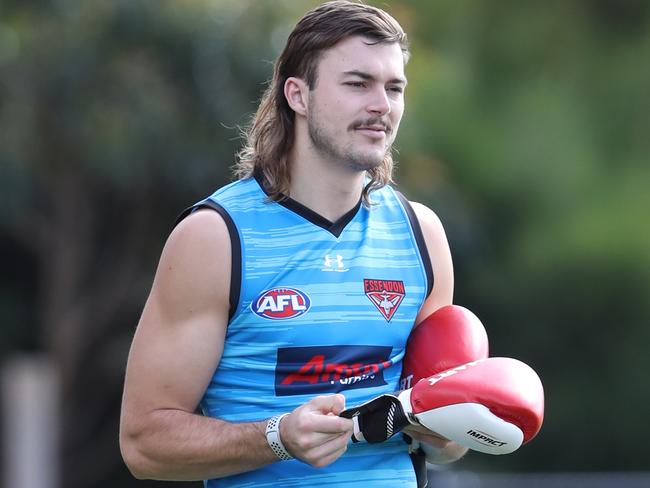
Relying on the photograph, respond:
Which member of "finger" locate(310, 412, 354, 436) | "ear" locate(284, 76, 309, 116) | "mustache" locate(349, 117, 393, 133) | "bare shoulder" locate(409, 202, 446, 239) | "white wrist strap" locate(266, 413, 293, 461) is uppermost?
"ear" locate(284, 76, 309, 116)

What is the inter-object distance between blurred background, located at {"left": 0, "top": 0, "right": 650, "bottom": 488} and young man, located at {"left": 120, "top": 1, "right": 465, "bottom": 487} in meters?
4.84

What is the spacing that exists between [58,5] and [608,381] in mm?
5960

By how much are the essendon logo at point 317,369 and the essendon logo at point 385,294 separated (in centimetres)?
12

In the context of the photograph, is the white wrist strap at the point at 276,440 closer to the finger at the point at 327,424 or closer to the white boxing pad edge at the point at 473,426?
the finger at the point at 327,424

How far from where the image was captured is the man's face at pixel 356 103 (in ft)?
10.4

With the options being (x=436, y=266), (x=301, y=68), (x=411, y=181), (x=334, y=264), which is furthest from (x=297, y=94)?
(x=411, y=181)

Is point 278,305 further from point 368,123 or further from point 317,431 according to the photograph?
point 368,123

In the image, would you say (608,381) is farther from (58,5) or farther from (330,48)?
(330,48)

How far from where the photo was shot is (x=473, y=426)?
118 inches

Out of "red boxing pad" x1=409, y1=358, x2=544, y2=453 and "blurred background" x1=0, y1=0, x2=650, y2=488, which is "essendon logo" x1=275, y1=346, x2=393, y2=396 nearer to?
"red boxing pad" x1=409, y1=358, x2=544, y2=453

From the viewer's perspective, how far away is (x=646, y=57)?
10.6 m

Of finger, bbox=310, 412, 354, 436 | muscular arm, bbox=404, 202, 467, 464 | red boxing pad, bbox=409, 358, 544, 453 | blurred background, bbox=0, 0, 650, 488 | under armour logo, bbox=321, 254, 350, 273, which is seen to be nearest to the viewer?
finger, bbox=310, 412, 354, 436

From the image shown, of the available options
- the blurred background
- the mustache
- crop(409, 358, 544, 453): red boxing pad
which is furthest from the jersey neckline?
the blurred background

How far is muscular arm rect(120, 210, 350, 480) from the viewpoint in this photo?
301cm
